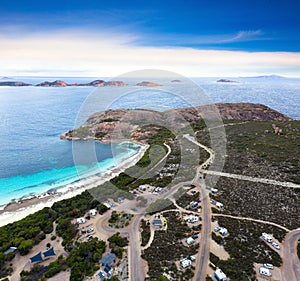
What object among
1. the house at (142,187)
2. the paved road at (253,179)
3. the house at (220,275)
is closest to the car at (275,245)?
the house at (220,275)

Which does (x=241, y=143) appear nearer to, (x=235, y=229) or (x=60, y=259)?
(x=235, y=229)

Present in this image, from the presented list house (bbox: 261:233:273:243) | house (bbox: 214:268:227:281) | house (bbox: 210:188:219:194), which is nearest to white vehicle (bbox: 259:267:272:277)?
→ house (bbox: 214:268:227:281)

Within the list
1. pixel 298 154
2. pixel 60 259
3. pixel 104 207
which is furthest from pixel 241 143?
pixel 60 259

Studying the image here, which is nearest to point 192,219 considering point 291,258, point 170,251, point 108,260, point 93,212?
point 170,251

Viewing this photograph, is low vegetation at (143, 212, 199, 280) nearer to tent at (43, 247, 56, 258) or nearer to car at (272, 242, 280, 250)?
car at (272, 242, 280, 250)

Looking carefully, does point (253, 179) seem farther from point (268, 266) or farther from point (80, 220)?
point (80, 220)

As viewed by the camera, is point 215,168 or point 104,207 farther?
point 215,168

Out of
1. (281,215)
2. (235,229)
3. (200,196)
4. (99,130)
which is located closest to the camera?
(235,229)
